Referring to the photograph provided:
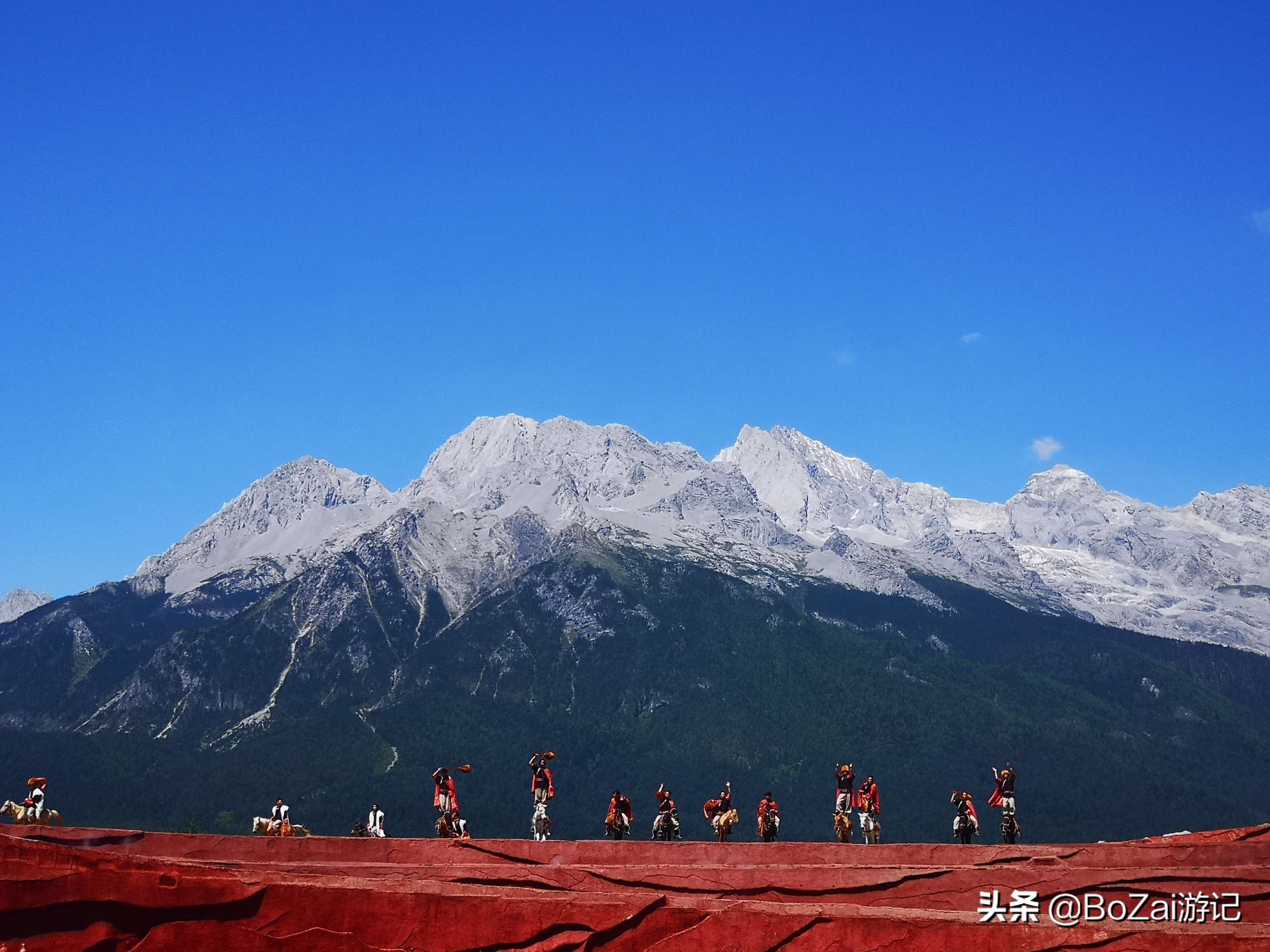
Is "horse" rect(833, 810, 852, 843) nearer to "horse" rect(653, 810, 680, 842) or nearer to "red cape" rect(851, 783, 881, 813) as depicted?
"red cape" rect(851, 783, 881, 813)

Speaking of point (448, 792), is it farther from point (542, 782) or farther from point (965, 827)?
point (965, 827)

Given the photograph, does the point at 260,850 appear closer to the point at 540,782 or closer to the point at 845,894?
the point at 540,782

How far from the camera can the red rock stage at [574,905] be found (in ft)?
73.3

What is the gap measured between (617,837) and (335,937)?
19067 millimetres

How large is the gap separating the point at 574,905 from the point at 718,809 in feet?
65.9

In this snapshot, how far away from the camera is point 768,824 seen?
42094mm

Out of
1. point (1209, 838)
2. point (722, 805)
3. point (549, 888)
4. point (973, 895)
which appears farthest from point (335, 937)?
point (1209, 838)

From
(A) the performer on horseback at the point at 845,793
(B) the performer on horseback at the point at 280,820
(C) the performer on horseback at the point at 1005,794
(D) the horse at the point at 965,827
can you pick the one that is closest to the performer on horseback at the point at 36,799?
(B) the performer on horseback at the point at 280,820

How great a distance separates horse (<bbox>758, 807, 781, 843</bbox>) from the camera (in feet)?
137

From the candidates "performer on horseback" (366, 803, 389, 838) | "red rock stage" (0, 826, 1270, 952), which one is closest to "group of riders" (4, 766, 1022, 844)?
"performer on horseback" (366, 803, 389, 838)

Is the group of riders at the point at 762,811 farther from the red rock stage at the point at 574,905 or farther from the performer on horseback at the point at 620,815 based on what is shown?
the red rock stage at the point at 574,905

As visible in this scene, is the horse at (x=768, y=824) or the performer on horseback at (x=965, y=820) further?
the horse at (x=768, y=824)

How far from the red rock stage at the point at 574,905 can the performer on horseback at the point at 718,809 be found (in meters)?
12.1

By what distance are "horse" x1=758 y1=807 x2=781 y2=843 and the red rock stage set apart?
40.2ft
